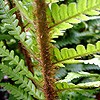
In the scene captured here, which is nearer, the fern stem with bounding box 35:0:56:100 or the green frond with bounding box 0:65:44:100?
the fern stem with bounding box 35:0:56:100

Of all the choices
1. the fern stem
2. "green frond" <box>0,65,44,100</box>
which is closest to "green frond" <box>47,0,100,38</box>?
the fern stem

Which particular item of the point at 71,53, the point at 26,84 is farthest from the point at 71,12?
the point at 26,84

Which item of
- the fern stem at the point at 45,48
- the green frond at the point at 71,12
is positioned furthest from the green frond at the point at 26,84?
the green frond at the point at 71,12

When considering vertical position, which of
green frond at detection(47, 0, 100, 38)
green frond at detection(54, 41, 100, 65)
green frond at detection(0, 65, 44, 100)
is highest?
green frond at detection(47, 0, 100, 38)

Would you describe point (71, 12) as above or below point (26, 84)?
above

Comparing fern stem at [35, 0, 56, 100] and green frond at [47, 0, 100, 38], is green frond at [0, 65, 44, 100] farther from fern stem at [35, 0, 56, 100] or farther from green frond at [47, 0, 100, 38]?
green frond at [47, 0, 100, 38]

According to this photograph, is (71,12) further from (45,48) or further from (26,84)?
(26,84)
